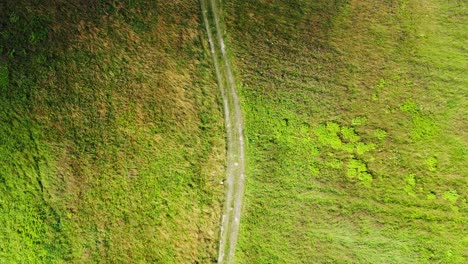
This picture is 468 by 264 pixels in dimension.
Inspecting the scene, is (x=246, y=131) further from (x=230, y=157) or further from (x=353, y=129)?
(x=353, y=129)

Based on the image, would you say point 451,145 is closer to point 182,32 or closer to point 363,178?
point 363,178

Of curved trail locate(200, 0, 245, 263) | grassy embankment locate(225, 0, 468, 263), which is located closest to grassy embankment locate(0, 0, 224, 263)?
curved trail locate(200, 0, 245, 263)

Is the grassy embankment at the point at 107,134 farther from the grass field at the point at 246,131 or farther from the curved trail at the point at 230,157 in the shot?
the curved trail at the point at 230,157

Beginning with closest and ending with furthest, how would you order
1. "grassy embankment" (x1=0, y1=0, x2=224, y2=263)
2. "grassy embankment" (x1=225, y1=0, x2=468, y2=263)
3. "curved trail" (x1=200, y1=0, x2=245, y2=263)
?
"grassy embankment" (x1=225, y1=0, x2=468, y2=263) → "curved trail" (x1=200, y1=0, x2=245, y2=263) → "grassy embankment" (x1=0, y1=0, x2=224, y2=263)

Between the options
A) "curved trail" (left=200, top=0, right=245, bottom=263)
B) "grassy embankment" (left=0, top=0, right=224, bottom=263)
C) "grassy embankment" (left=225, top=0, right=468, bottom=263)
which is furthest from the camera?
"grassy embankment" (left=0, top=0, right=224, bottom=263)

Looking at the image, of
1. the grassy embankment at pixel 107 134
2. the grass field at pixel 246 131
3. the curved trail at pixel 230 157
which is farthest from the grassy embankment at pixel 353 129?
the grassy embankment at pixel 107 134

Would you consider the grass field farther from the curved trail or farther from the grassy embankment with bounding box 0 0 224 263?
the curved trail
